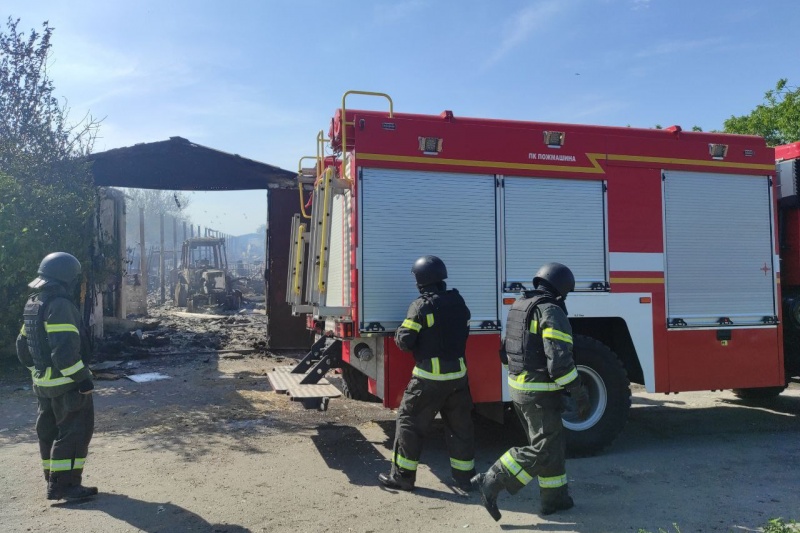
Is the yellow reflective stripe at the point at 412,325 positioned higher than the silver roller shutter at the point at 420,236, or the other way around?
the silver roller shutter at the point at 420,236

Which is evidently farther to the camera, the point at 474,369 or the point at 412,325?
the point at 474,369

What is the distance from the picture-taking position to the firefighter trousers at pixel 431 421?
492 centimetres

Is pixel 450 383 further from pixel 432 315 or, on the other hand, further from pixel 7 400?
pixel 7 400

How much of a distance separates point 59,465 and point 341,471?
224 cm

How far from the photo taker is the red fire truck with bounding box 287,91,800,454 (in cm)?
564

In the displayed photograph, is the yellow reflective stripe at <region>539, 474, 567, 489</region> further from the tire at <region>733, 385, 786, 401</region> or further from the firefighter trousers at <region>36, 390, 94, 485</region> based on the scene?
the tire at <region>733, 385, 786, 401</region>

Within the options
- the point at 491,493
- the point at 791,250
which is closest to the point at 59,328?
the point at 491,493

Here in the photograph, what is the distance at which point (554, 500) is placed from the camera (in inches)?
173

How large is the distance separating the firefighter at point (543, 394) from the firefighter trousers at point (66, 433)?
120 inches

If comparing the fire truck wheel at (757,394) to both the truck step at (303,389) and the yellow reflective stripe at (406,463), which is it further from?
the truck step at (303,389)

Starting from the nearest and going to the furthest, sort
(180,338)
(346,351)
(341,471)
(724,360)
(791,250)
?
(341,471) < (346,351) < (724,360) < (791,250) < (180,338)

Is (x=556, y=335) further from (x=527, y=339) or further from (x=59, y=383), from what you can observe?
(x=59, y=383)

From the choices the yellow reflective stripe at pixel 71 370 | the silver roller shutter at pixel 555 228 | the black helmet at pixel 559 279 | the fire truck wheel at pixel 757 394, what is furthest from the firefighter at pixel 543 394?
the fire truck wheel at pixel 757 394

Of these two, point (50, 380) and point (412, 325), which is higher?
point (412, 325)
